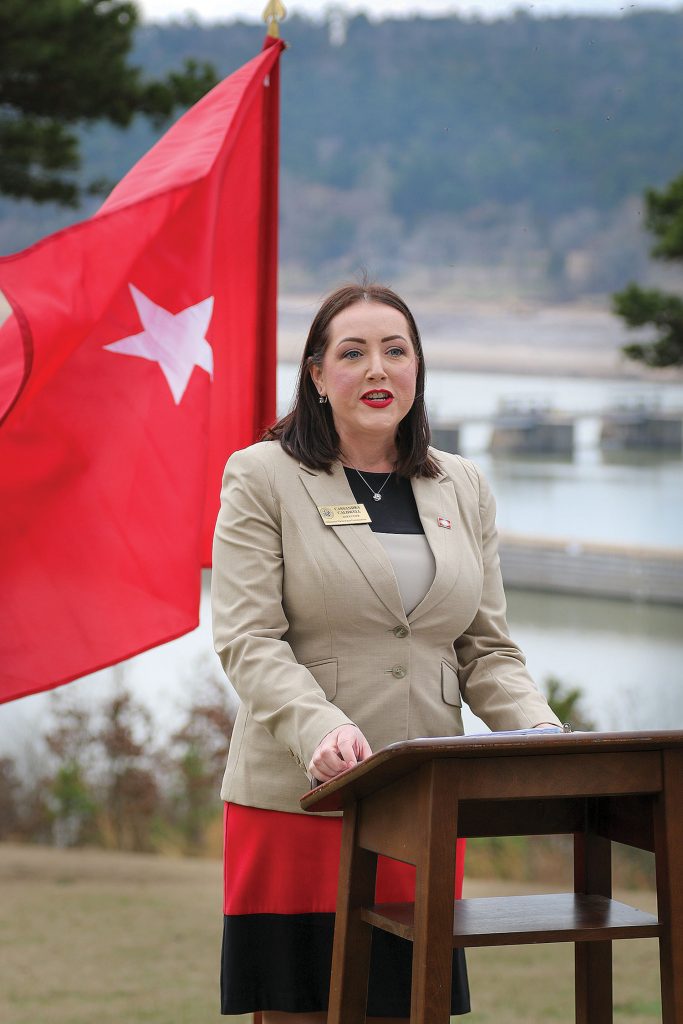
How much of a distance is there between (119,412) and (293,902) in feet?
4.09

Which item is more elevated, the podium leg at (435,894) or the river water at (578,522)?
the river water at (578,522)

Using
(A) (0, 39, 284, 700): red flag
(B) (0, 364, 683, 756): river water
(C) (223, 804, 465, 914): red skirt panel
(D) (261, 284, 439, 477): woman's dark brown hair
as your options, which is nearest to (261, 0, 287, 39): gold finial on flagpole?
(A) (0, 39, 284, 700): red flag

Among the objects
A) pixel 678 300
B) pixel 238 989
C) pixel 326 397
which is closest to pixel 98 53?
pixel 678 300

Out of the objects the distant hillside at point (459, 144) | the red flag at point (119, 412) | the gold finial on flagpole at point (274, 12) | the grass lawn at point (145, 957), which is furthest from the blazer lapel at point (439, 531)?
the distant hillside at point (459, 144)

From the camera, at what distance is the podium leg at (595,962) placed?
1923mm

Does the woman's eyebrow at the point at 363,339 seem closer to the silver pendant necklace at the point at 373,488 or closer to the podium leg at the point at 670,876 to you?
the silver pendant necklace at the point at 373,488

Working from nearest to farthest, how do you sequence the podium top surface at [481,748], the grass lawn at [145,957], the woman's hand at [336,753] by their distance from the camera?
the podium top surface at [481,748]
the woman's hand at [336,753]
the grass lawn at [145,957]

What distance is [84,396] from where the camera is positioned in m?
2.87

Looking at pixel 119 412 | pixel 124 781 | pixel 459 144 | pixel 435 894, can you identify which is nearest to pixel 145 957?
pixel 124 781

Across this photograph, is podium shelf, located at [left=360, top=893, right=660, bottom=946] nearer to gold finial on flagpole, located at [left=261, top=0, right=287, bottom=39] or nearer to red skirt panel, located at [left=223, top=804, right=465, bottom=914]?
red skirt panel, located at [left=223, top=804, right=465, bottom=914]

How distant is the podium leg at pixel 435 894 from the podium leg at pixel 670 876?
283mm

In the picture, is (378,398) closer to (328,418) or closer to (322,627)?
(328,418)

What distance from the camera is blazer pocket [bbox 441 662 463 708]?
207cm

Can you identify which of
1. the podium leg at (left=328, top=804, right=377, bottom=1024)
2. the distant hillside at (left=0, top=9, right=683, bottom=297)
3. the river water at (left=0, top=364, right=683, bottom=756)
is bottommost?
the podium leg at (left=328, top=804, right=377, bottom=1024)
